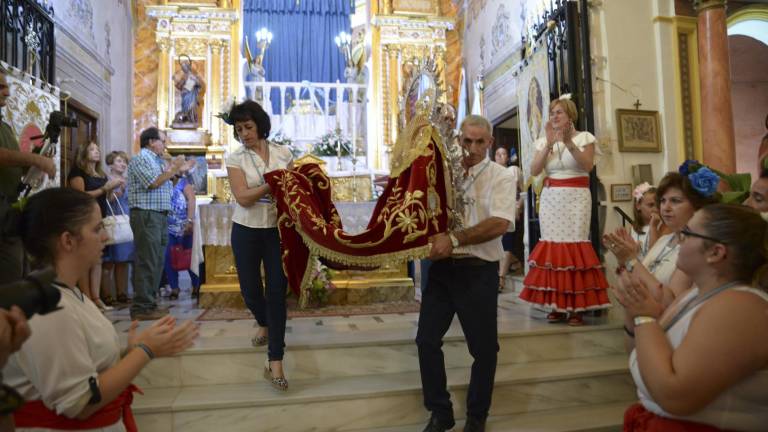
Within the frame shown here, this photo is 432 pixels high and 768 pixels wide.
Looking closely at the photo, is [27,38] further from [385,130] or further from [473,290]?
[385,130]

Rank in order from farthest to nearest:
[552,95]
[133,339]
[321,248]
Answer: [552,95] < [321,248] < [133,339]

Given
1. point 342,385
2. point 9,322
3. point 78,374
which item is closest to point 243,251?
point 342,385

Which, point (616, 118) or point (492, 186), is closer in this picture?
point (492, 186)

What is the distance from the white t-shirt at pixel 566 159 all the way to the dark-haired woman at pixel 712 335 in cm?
243

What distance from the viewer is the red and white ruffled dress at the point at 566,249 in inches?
148

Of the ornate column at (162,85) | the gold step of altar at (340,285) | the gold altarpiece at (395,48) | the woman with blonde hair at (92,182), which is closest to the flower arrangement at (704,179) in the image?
the gold step of altar at (340,285)

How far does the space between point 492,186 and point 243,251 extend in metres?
1.41

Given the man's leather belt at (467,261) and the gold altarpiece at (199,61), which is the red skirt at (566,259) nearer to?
the man's leather belt at (467,261)

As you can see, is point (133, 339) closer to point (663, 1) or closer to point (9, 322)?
point (9, 322)

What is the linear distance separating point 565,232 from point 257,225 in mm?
2363

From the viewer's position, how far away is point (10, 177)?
8.95 ft

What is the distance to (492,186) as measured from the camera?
252 centimetres

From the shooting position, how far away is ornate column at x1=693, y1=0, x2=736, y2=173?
15.1 ft

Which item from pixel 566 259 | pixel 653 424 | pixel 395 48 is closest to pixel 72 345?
pixel 653 424
